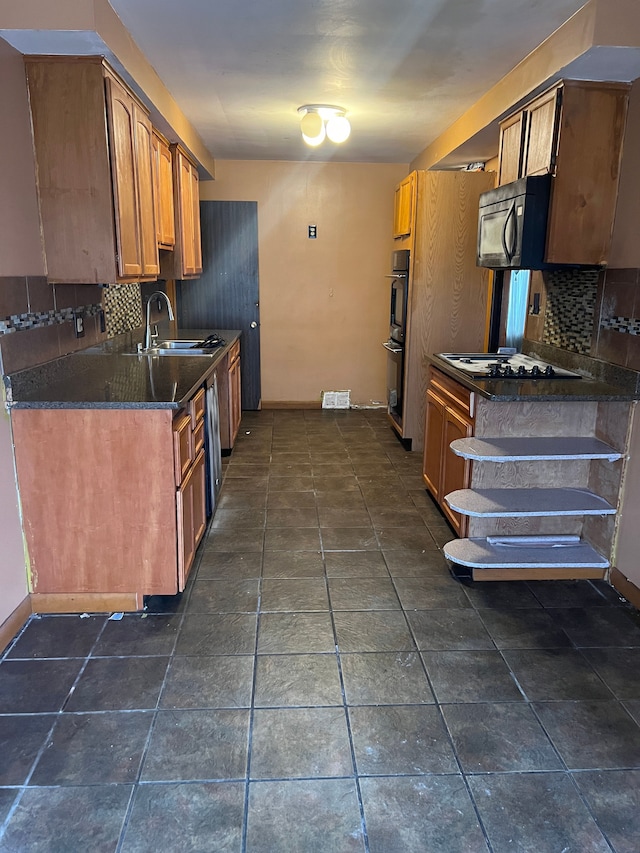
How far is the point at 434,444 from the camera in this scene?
3545mm

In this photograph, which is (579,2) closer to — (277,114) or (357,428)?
(277,114)

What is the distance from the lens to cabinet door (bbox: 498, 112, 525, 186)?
3.02 metres

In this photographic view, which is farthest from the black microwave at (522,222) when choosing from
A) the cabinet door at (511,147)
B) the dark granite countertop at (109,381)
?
the dark granite countertop at (109,381)

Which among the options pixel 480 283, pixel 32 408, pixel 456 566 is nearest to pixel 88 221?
pixel 32 408

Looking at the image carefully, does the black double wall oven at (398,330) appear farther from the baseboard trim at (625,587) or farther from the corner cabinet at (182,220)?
the baseboard trim at (625,587)

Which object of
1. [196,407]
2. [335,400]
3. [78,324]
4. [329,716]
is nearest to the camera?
[329,716]

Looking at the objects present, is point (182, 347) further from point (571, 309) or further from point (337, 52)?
point (571, 309)

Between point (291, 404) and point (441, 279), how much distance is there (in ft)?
7.34

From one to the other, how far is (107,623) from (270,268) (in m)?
4.19

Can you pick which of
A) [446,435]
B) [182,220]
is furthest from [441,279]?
[182,220]

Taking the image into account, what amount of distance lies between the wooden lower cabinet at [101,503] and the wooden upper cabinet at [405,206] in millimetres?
2803

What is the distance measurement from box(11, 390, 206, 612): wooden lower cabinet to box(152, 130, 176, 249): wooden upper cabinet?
169cm

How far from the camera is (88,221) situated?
8.32ft

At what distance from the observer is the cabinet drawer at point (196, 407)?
2672mm
